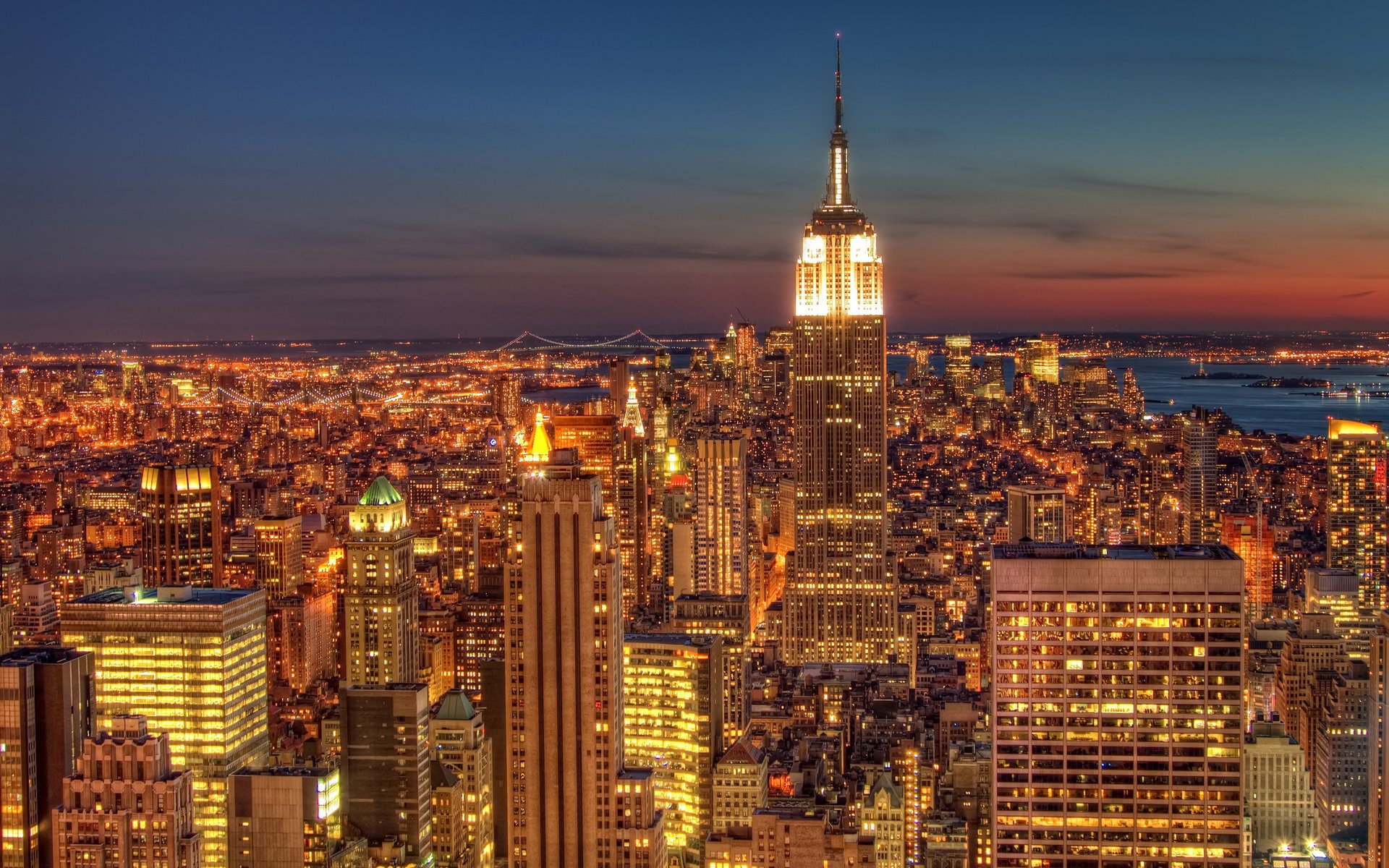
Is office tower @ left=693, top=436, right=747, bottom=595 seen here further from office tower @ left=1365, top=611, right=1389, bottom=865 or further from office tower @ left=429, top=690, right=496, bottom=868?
office tower @ left=1365, top=611, right=1389, bottom=865

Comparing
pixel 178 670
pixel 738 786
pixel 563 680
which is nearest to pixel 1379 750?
pixel 738 786

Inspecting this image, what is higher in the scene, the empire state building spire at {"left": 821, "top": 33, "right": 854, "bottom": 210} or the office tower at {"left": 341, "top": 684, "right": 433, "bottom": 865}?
the empire state building spire at {"left": 821, "top": 33, "right": 854, "bottom": 210}

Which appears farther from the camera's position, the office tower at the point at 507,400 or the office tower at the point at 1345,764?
the office tower at the point at 507,400

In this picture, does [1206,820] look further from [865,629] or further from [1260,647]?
[865,629]

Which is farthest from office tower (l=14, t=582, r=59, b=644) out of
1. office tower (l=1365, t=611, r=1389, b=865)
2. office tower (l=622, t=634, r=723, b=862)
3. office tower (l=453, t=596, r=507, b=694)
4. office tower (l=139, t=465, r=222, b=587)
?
office tower (l=1365, t=611, r=1389, b=865)

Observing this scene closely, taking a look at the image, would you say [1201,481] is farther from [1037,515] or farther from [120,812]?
[120,812]

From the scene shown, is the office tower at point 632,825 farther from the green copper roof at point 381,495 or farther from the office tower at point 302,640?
the office tower at point 302,640

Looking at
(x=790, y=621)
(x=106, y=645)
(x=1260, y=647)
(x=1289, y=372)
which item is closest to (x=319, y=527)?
(x=790, y=621)

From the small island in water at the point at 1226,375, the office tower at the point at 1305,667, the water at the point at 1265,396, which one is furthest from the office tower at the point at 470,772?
the small island in water at the point at 1226,375
